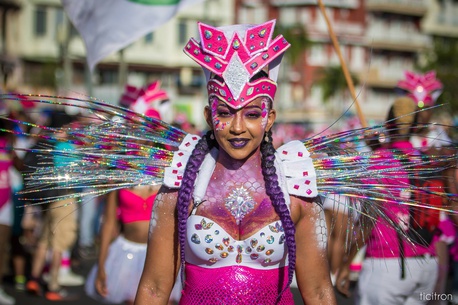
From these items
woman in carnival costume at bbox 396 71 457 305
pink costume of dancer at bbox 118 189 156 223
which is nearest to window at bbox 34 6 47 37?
woman in carnival costume at bbox 396 71 457 305

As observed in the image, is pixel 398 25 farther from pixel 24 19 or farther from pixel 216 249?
pixel 216 249

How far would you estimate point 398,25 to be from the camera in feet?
205

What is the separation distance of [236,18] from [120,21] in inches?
1923

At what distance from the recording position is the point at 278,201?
3.50 meters

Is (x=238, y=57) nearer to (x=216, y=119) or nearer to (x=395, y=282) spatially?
(x=216, y=119)

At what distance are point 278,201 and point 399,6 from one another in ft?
198

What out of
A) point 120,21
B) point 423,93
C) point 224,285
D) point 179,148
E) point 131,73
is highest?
point 131,73

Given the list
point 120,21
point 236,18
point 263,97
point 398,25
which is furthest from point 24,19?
point 263,97

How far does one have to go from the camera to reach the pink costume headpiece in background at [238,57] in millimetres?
3459

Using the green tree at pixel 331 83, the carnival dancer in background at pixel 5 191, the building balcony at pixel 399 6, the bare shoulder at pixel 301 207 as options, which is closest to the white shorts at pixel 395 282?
the bare shoulder at pixel 301 207

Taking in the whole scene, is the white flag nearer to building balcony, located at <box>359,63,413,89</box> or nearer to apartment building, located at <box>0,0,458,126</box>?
apartment building, located at <box>0,0,458,126</box>

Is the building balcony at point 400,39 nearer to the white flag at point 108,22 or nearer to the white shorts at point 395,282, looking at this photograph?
the white flag at point 108,22

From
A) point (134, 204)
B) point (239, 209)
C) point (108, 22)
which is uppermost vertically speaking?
point (108, 22)

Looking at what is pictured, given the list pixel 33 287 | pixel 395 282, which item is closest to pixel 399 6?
pixel 33 287
